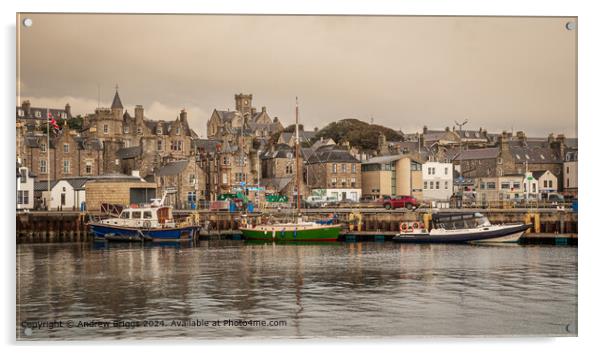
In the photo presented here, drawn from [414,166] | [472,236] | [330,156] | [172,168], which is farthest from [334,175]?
[472,236]

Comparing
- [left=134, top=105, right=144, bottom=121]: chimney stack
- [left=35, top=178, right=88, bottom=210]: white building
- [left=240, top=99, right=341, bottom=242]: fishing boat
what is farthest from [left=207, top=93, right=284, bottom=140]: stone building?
[left=35, top=178, right=88, bottom=210]: white building

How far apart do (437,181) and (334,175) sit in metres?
6.25

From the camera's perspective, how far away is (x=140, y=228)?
28266 millimetres

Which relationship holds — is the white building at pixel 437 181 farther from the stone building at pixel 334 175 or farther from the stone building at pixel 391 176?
the stone building at pixel 334 175

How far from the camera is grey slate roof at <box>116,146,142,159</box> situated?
39062mm

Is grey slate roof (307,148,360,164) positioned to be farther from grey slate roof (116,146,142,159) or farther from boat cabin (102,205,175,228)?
boat cabin (102,205,175,228)

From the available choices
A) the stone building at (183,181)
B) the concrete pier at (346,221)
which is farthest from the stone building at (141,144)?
the concrete pier at (346,221)

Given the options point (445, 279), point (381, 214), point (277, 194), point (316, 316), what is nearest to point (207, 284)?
point (316, 316)

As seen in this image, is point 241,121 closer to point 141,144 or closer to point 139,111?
point 139,111

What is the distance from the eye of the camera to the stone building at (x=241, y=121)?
755 inches

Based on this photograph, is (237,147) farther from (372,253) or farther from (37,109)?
(37,109)

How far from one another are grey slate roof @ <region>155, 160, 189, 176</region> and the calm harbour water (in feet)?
56.3

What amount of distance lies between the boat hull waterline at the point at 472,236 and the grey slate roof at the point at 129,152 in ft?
56.5
